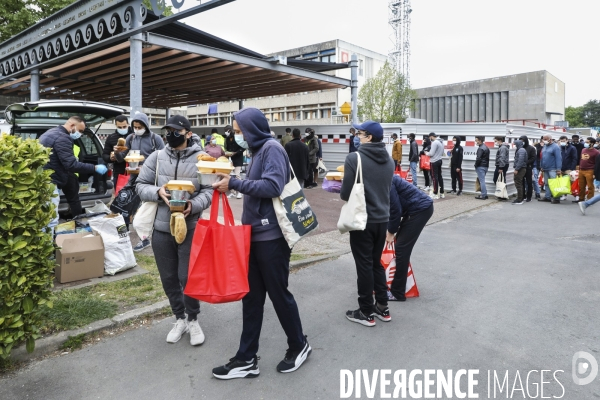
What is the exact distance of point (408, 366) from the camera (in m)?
3.34

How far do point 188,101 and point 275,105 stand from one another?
97.5ft

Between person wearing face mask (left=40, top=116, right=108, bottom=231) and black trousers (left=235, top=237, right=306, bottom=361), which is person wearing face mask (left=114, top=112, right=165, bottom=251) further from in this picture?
black trousers (left=235, top=237, right=306, bottom=361)

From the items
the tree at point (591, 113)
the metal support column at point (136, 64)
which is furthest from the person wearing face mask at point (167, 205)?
the tree at point (591, 113)

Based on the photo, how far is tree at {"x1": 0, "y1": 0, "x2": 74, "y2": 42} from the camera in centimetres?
1816

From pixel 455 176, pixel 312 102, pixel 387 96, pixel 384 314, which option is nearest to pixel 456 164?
pixel 455 176

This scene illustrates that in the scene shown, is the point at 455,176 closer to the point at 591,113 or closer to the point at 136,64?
the point at 136,64

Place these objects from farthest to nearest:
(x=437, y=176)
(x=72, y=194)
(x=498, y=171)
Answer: (x=437, y=176) → (x=498, y=171) → (x=72, y=194)

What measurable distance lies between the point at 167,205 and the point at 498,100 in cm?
5935

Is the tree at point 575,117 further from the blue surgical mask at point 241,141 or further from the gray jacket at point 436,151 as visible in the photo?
the blue surgical mask at point 241,141

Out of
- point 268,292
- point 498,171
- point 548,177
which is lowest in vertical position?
point 268,292

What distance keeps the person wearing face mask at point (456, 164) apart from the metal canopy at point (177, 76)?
5671 mm

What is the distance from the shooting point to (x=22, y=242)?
3150 millimetres

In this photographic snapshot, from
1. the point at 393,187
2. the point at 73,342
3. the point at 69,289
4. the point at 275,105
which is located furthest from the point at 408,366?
the point at 275,105

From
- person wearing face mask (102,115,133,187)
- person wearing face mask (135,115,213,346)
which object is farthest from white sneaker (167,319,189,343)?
person wearing face mask (102,115,133,187)
